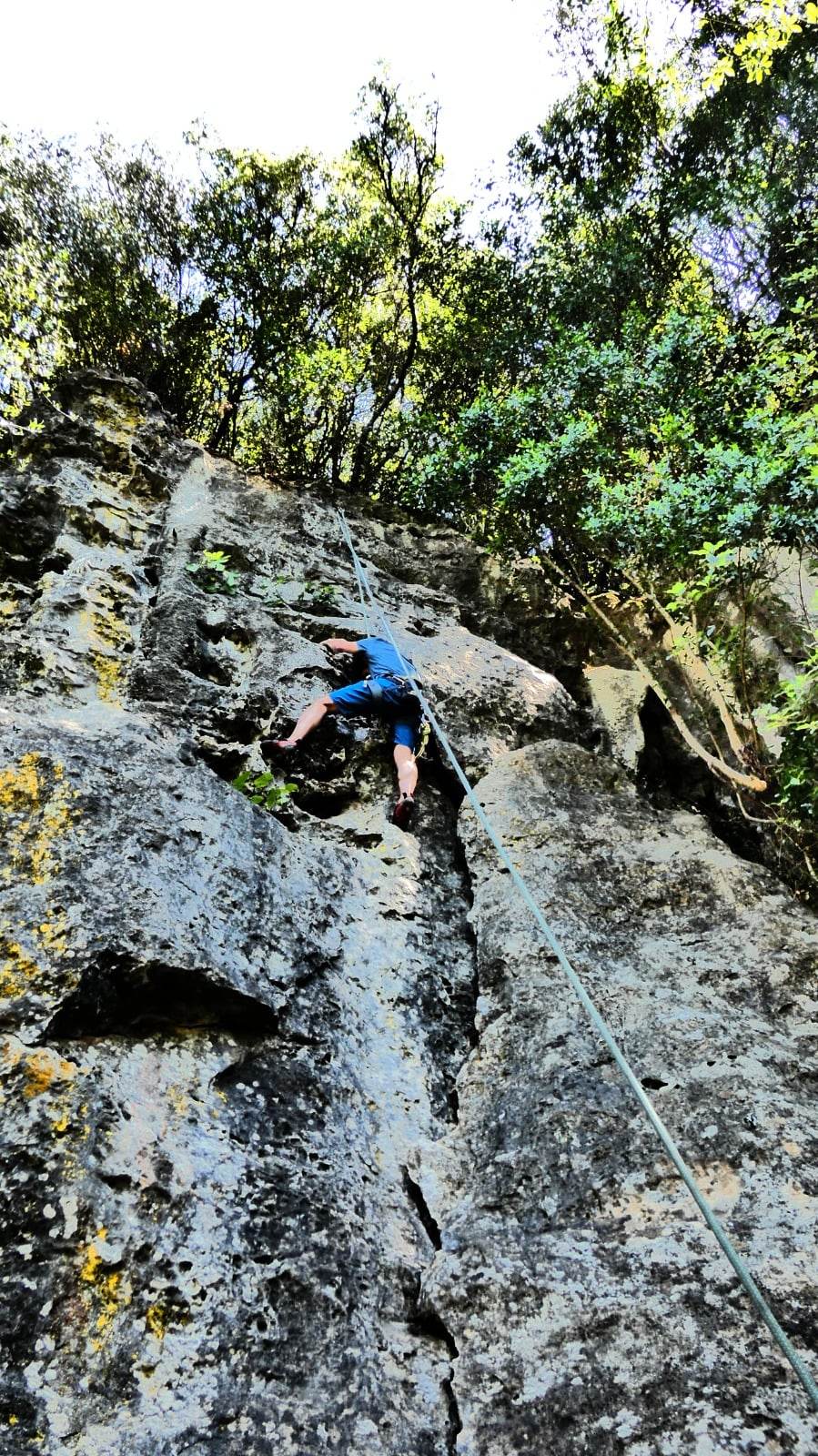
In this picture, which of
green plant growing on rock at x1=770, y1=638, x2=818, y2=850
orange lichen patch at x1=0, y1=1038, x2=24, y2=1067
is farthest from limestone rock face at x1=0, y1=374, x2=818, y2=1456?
green plant growing on rock at x1=770, y1=638, x2=818, y2=850

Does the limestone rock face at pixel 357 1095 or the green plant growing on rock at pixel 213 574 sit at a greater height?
the green plant growing on rock at pixel 213 574

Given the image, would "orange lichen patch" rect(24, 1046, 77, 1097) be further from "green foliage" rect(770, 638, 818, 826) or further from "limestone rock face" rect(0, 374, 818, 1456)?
"green foliage" rect(770, 638, 818, 826)

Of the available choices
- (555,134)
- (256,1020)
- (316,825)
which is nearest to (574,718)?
→ (316,825)

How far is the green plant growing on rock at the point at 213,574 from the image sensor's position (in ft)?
22.7

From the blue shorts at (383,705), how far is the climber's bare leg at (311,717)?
0.05m

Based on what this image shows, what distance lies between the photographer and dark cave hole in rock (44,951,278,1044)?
10.3 feet

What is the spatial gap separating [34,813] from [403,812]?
229 cm

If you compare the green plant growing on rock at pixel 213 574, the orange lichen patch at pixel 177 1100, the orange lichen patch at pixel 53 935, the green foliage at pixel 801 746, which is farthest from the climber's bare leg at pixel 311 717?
the green foliage at pixel 801 746

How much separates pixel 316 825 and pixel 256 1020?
5.60 ft

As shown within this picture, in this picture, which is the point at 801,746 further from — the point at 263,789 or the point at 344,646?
the point at 263,789

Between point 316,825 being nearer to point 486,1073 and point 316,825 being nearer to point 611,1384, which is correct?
point 486,1073

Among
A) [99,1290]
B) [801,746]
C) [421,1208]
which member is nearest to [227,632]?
[801,746]

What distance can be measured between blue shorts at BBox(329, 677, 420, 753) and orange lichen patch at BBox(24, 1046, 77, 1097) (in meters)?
3.28

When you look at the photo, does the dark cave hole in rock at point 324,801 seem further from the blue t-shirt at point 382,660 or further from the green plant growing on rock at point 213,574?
the green plant growing on rock at point 213,574
